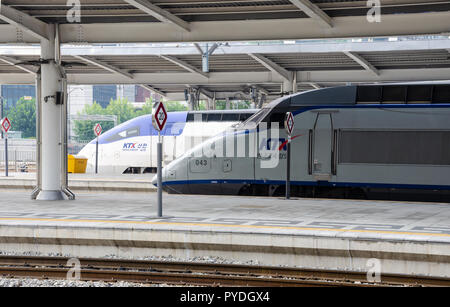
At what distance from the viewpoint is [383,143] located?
17.5 m

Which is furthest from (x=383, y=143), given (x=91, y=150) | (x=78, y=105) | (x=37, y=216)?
(x=78, y=105)

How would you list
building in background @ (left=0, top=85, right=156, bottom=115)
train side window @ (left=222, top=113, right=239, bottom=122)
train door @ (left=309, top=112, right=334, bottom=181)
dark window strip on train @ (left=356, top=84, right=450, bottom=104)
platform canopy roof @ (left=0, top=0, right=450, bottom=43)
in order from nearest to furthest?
Result: platform canopy roof @ (left=0, top=0, right=450, bottom=43)
dark window strip on train @ (left=356, top=84, right=450, bottom=104)
train door @ (left=309, top=112, right=334, bottom=181)
train side window @ (left=222, top=113, right=239, bottom=122)
building in background @ (left=0, top=85, right=156, bottom=115)

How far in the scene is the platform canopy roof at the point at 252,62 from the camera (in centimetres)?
2491

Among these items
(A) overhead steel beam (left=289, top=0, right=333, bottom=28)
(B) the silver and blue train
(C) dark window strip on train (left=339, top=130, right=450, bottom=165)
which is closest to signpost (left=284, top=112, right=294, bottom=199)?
(B) the silver and blue train

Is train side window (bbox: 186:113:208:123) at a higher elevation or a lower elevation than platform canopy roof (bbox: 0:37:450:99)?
lower

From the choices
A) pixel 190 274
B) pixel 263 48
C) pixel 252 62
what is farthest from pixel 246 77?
pixel 190 274

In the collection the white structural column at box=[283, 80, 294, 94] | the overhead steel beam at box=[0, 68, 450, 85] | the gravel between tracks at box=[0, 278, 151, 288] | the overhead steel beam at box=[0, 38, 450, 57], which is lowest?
the gravel between tracks at box=[0, 278, 151, 288]

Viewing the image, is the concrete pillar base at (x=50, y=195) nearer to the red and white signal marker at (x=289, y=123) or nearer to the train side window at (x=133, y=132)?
the red and white signal marker at (x=289, y=123)

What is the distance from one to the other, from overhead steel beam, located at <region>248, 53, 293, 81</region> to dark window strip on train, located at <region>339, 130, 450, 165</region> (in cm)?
953

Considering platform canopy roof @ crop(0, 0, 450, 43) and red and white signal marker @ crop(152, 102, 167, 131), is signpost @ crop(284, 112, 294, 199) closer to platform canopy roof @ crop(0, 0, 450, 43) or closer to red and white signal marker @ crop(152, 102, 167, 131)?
platform canopy roof @ crop(0, 0, 450, 43)

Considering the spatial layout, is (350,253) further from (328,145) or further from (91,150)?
(91,150)

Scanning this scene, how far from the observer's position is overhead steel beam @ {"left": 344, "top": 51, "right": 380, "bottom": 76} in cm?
2523

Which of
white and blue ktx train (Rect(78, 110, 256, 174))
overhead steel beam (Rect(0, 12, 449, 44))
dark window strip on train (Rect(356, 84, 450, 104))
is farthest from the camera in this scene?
white and blue ktx train (Rect(78, 110, 256, 174))

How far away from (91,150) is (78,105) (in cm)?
11475
